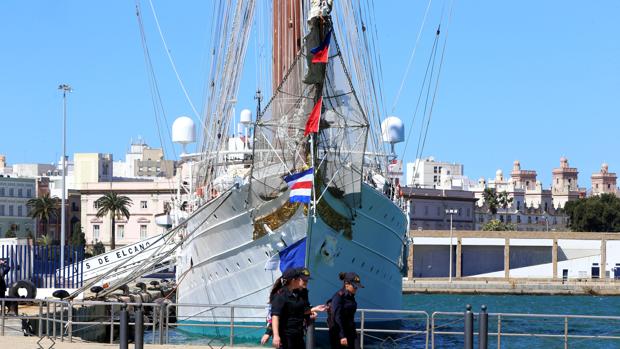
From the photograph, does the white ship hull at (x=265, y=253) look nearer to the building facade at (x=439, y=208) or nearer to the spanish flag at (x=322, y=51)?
the spanish flag at (x=322, y=51)

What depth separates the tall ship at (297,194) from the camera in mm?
39000

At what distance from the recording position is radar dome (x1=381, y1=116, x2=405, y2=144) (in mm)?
48438

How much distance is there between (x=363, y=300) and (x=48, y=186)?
13850cm

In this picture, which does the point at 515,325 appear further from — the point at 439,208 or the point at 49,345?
the point at 439,208

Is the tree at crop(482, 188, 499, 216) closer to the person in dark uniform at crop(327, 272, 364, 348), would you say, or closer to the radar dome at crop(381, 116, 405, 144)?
the radar dome at crop(381, 116, 405, 144)

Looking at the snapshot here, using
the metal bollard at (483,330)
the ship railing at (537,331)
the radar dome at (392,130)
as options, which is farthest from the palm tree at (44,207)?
the metal bollard at (483,330)

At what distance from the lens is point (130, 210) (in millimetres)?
157500

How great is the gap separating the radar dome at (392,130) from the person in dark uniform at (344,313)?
27.7 m

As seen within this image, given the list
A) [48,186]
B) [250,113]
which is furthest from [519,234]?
[250,113]

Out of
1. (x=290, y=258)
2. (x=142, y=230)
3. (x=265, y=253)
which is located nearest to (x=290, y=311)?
(x=290, y=258)

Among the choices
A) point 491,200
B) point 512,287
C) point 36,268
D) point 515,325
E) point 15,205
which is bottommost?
point 512,287

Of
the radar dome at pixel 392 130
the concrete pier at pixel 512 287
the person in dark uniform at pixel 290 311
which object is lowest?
the concrete pier at pixel 512 287

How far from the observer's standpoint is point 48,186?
177m

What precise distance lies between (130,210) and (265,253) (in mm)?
118403
